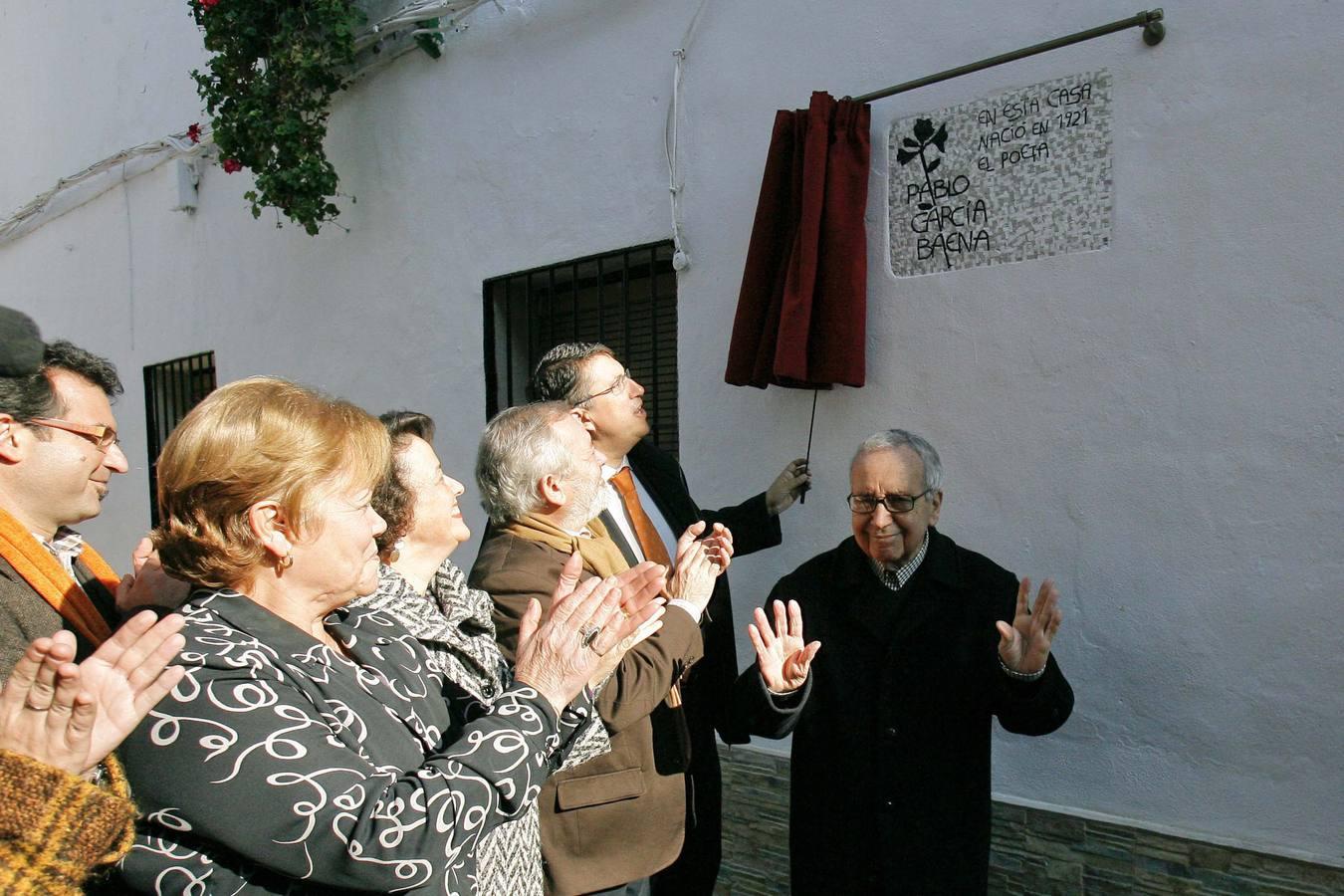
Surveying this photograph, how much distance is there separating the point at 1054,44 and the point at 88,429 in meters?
2.72

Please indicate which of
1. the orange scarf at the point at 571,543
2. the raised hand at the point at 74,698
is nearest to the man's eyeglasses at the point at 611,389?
the orange scarf at the point at 571,543

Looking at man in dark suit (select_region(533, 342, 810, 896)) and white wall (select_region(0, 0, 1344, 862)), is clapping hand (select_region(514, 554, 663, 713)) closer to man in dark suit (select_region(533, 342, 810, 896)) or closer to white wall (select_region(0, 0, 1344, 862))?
man in dark suit (select_region(533, 342, 810, 896))

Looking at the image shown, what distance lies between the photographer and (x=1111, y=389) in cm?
328

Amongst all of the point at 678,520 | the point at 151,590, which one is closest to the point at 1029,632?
the point at 678,520

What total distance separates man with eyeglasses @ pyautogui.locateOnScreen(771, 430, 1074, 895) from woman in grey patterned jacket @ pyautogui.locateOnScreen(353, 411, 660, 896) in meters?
0.67

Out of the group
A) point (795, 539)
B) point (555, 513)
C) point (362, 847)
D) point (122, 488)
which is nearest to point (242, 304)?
point (122, 488)

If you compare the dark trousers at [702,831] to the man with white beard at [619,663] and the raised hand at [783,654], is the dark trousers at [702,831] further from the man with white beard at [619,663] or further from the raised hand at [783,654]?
the raised hand at [783,654]

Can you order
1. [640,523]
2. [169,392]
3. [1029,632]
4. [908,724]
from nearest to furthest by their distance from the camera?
[1029,632]
[908,724]
[640,523]
[169,392]

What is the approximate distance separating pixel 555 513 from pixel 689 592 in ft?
1.21

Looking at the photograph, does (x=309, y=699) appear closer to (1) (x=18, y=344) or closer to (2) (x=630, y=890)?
(1) (x=18, y=344)

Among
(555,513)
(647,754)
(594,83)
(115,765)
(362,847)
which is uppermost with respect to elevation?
(594,83)

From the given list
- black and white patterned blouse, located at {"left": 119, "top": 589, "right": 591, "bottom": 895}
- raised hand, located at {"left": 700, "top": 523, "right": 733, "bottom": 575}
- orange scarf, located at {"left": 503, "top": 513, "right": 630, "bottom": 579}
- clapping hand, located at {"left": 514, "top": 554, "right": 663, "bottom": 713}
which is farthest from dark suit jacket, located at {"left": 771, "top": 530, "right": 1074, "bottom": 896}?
black and white patterned blouse, located at {"left": 119, "top": 589, "right": 591, "bottom": 895}

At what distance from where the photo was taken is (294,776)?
5.12 ft

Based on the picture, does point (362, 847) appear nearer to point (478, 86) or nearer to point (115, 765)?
point (115, 765)
